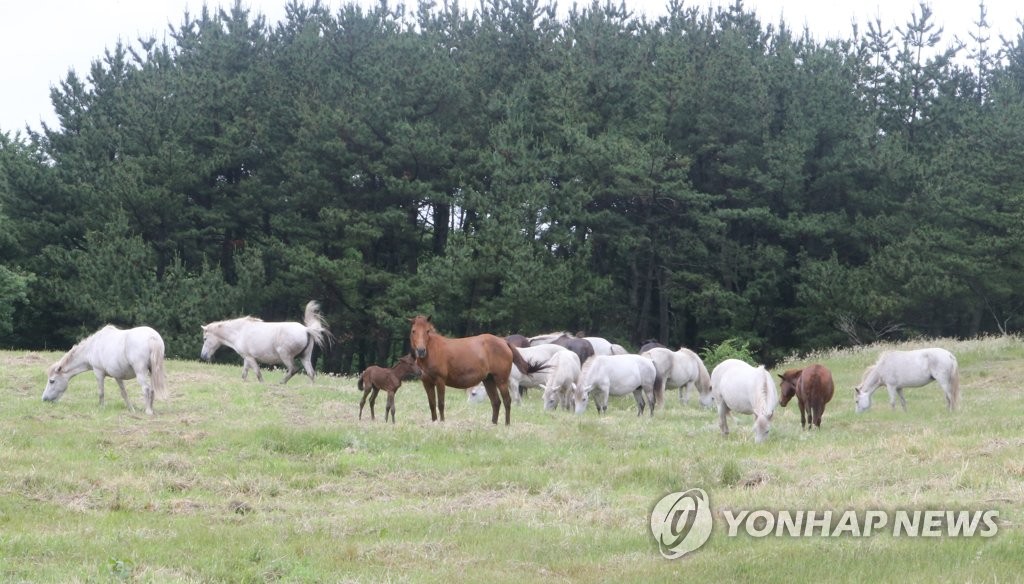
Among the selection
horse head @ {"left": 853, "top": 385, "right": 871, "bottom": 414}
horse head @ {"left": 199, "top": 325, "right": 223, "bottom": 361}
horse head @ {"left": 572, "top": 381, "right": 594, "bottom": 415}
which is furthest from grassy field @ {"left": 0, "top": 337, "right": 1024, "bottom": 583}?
horse head @ {"left": 199, "top": 325, "right": 223, "bottom": 361}

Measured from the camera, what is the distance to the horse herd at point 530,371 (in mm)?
18422

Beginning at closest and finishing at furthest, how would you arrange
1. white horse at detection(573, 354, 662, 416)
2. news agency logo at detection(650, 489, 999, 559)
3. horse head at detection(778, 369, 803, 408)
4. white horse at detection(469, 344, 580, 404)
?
news agency logo at detection(650, 489, 999, 559)
horse head at detection(778, 369, 803, 408)
white horse at detection(573, 354, 662, 416)
white horse at detection(469, 344, 580, 404)

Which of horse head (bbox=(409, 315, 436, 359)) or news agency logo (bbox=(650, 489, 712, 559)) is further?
horse head (bbox=(409, 315, 436, 359))

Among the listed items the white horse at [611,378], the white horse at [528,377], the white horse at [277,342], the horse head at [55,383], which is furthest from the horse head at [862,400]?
the horse head at [55,383]

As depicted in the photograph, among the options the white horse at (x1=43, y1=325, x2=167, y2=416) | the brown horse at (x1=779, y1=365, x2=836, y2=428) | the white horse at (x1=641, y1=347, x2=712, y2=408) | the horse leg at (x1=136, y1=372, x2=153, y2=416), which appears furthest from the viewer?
the white horse at (x1=641, y1=347, x2=712, y2=408)

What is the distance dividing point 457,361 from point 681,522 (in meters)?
8.19

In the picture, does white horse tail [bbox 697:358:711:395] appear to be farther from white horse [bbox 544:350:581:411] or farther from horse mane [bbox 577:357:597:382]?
horse mane [bbox 577:357:597:382]

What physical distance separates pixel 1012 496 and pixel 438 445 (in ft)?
25.2

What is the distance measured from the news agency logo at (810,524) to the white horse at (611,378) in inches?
469

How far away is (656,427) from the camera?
1992cm

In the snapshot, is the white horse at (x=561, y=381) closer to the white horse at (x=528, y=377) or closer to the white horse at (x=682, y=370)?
the white horse at (x=528, y=377)

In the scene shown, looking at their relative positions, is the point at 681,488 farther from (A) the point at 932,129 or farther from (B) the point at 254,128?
(A) the point at 932,129

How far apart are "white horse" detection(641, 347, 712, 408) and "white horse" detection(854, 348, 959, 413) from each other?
3.58m

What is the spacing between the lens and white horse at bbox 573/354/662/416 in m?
23.3
